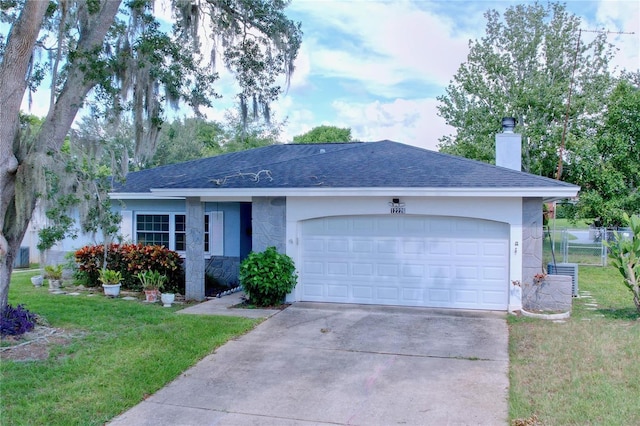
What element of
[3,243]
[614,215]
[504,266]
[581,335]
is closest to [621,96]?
[614,215]

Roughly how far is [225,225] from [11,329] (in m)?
6.29

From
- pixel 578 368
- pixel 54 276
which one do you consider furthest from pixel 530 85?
pixel 54 276

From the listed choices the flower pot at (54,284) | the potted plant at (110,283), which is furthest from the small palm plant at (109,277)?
the flower pot at (54,284)

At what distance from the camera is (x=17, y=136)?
7.54 metres

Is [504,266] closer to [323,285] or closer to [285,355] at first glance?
[323,285]

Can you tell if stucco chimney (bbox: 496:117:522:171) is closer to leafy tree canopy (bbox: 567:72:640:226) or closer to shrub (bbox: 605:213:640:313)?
shrub (bbox: 605:213:640:313)

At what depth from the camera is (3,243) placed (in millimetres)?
7184

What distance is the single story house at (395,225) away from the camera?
955 centimetres

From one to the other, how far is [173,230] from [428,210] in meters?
7.02

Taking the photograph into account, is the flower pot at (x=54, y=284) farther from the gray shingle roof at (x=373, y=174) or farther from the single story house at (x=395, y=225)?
the single story house at (x=395, y=225)

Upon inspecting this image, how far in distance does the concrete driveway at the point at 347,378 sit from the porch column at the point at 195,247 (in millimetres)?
2851

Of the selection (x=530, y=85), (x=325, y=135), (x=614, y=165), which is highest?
(x=325, y=135)

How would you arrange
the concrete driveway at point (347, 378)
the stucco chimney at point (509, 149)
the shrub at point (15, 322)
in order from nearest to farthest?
the concrete driveway at point (347, 378) < the shrub at point (15, 322) < the stucco chimney at point (509, 149)

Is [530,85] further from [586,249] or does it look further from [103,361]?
[103,361]
